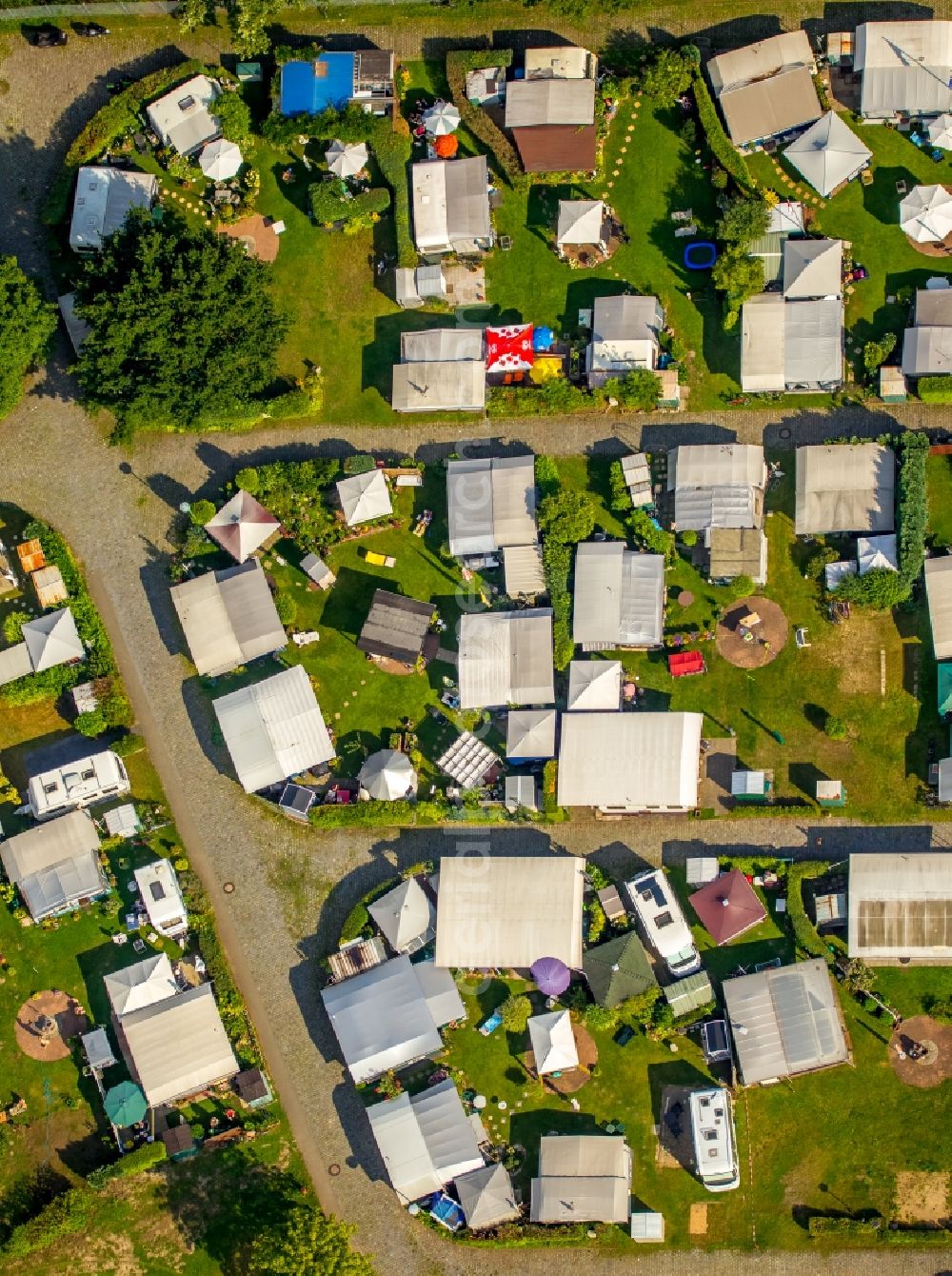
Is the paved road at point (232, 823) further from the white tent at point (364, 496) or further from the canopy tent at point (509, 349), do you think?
the canopy tent at point (509, 349)

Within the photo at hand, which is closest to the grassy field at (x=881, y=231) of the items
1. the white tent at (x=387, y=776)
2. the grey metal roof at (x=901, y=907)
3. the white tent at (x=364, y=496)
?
the white tent at (x=364, y=496)

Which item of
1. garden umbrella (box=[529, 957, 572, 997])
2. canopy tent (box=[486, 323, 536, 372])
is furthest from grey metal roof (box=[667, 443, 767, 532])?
garden umbrella (box=[529, 957, 572, 997])

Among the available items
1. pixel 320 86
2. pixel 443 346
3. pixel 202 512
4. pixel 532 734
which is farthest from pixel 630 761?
pixel 320 86

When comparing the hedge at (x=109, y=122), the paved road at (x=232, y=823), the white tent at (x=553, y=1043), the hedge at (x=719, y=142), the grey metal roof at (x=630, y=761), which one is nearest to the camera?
the white tent at (x=553, y=1043)

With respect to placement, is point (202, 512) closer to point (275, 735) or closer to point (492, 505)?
point (275, 735)

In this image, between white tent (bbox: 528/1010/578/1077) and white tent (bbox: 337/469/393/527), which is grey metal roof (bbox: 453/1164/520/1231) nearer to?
white tent (bbox: 528/1010/578/1077)

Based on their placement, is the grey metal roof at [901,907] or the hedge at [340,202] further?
the hedge at [340,202]
